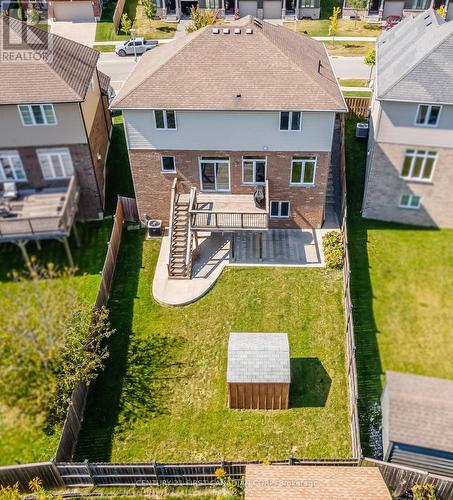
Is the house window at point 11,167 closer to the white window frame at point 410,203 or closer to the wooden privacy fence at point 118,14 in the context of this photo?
the white window frame at point 410,203

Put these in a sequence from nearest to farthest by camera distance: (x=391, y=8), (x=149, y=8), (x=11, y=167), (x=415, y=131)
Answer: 1. (x=415, y=131)
2. (x=11, y=167)
3. (x=149, y=8)
4. (x=391, y=8)

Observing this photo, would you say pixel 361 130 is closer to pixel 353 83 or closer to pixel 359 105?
pixel 359 105

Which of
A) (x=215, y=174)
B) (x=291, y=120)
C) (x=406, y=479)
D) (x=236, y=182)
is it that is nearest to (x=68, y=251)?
(x=215, y=174)

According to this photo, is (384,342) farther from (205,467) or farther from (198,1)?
(198,1)

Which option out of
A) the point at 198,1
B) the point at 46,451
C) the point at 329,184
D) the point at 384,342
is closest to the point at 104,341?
the point at 46,451

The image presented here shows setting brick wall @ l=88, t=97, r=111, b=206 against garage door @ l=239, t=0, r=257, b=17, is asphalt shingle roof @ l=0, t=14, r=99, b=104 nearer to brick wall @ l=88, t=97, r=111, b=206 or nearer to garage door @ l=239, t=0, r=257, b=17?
brick wall @ l=88, t=97, r=111, b=206

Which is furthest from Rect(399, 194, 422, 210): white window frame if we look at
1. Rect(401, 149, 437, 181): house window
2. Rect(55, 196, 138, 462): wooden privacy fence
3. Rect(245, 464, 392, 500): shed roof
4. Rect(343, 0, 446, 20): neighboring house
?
Rect(343, 0, 446, 20): neighboring house
